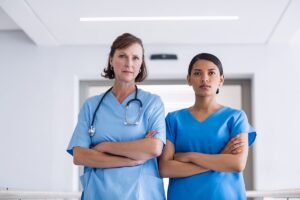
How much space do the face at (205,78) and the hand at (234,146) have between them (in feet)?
0.71

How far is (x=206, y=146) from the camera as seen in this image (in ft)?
6.97

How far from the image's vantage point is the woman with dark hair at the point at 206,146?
2.07 meters

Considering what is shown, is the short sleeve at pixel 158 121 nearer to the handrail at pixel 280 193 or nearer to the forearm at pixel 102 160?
the forearm at pixel 102 160

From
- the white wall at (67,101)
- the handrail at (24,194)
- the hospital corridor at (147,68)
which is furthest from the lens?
the white wall at (67,101)

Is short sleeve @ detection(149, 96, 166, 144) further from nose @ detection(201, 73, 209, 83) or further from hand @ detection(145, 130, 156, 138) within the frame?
nose @ detection(201, 73, 209, 83)

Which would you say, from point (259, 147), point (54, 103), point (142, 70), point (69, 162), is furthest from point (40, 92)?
point (142, 70)

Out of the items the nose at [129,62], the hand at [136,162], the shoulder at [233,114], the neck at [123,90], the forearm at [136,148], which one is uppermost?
the nose at [129,62]

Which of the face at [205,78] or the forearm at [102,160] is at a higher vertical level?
the face at [205,78]

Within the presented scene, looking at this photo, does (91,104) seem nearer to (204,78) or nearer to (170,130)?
(170,130)

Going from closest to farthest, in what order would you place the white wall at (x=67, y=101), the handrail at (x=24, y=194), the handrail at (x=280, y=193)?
Answer: the handrail at (x=24, y=194)
the handrail at (x=280, y=193)
the white wall at (x=67, y=101)

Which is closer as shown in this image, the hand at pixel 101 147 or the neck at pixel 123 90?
the hand at pixel 101 147

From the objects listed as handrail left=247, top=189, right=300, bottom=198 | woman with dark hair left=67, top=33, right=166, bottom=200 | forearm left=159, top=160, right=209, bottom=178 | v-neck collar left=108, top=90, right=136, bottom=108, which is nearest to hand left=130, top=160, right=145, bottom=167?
woman with dark hair left=67, top=33, right=166, bottom=200

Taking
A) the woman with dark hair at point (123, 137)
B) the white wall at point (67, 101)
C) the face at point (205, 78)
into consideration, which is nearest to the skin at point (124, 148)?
the woman with dark hair at point (123, 137)

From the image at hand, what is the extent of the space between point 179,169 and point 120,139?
26 centimetres
